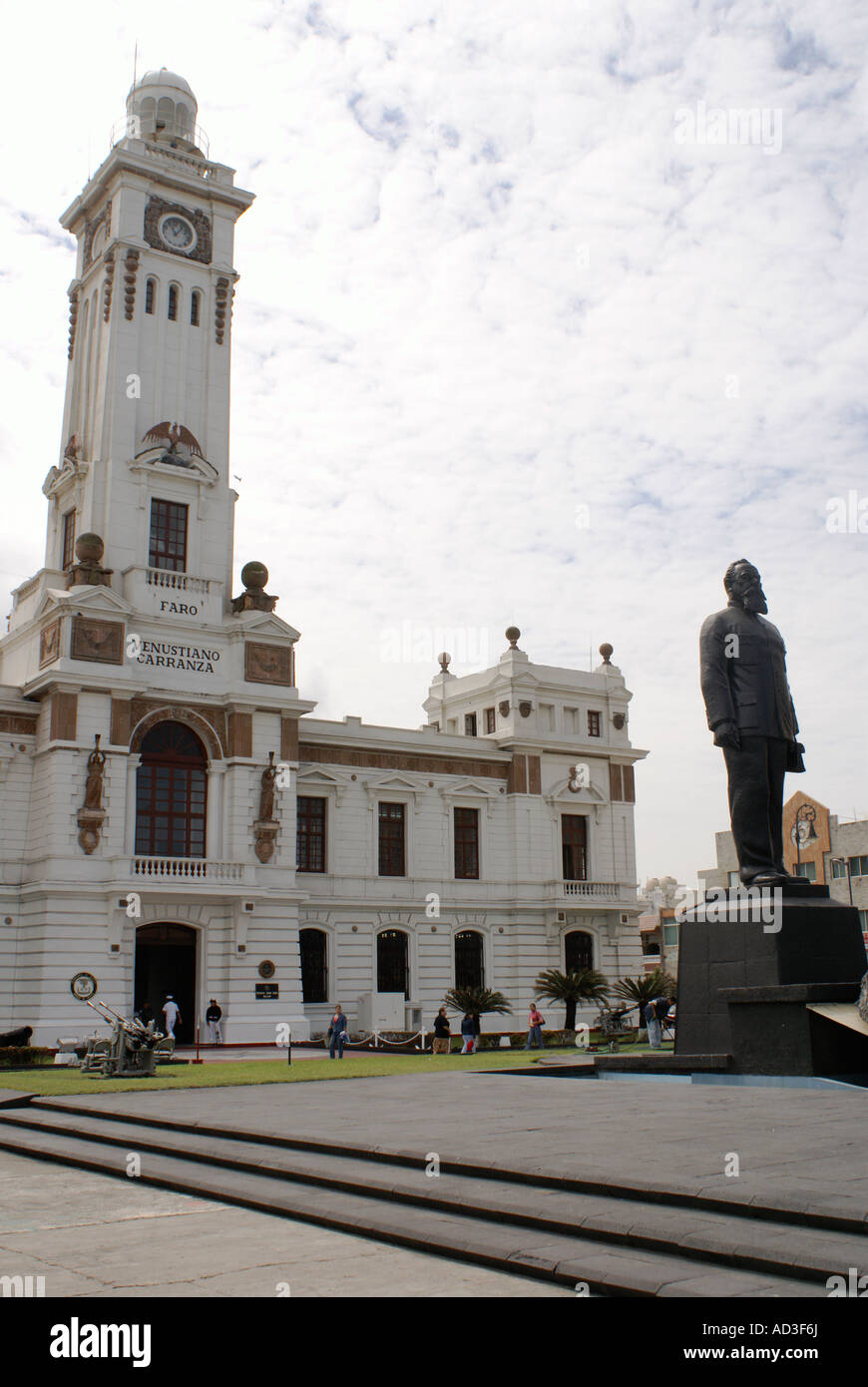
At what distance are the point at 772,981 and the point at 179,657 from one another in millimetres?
23928

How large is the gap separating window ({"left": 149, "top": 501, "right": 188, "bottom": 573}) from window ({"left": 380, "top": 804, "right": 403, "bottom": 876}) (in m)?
10.7

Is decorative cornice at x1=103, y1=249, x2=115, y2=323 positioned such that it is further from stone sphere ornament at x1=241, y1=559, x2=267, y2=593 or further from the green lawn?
the green lawn

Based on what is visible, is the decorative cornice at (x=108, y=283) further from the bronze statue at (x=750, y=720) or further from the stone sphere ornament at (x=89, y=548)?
the bronze statue at (x=750, y=720)

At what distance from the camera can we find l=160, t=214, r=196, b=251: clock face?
3819cm

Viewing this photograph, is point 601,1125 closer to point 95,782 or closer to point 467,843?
point 95,782

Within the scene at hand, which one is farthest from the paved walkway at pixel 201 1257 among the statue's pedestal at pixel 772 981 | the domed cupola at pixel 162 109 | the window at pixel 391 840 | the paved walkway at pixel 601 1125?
the domed cupola at pixel 162 109

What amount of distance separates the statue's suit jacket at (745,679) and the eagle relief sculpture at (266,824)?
2051 cm

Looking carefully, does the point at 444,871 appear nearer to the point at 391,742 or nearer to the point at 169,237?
the point at 391,742

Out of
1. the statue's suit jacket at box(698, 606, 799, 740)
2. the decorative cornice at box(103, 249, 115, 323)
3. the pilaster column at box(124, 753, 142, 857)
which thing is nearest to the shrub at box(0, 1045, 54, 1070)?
the pilaster column at box(124, 753, 142, 857)

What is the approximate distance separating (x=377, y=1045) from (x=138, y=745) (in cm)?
1076

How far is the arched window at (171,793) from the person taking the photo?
34.0m

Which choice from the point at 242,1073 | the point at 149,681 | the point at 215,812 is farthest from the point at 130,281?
the point at 242,1073

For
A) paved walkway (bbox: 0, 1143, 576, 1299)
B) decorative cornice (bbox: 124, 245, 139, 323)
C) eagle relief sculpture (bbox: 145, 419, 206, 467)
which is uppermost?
decorative cornice (bbox: 124, 245, 139, 323)

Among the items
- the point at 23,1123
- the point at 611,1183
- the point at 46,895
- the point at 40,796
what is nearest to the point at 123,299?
the point at 40,796
